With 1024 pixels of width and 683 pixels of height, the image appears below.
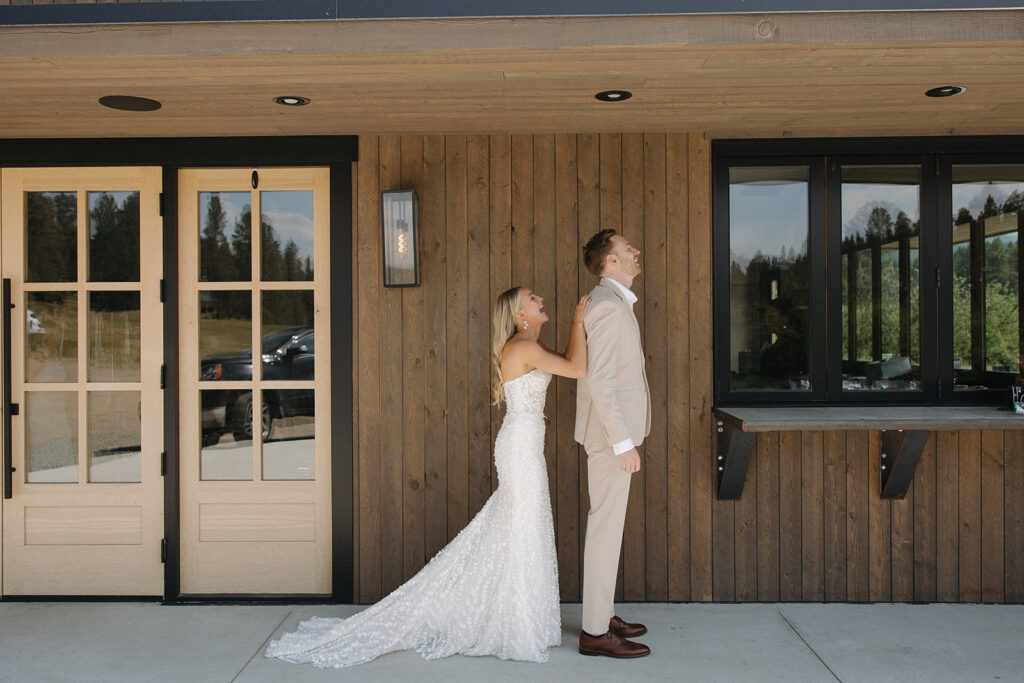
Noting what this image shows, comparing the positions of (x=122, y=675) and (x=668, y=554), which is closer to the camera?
(x=122, y=675)

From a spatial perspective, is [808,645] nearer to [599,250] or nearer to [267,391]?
[599,250]

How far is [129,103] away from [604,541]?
2.75m

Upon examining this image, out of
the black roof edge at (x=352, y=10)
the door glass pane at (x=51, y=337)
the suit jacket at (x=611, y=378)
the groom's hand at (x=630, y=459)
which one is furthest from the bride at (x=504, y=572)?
the door glass pane at (x=51, y=337)

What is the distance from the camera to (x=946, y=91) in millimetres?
3053

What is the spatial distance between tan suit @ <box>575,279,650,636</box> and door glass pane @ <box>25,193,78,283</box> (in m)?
2.70

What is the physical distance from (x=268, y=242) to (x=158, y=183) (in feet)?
2.07

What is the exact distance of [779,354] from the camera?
376 cm

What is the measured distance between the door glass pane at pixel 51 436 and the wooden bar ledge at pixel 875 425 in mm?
3278

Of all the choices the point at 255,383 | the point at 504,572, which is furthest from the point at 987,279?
the point at 255,383

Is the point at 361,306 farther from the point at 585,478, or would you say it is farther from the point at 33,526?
the point at 33,526

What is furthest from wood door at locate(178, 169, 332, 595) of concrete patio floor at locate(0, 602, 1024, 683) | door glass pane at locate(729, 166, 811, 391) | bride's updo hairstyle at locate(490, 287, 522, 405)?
door glass pane at locate(729, 166, 811, 391)

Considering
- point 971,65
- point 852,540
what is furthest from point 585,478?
point 971,65

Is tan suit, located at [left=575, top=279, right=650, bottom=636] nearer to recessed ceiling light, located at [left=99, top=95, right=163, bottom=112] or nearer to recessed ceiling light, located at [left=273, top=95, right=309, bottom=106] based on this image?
recessed ceiling light, located at [left=273, top=95, right=309, bottom=106]

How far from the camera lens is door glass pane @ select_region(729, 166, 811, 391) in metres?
3.76
